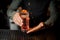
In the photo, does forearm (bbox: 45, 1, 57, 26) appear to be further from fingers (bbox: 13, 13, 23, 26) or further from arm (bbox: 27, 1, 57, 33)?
fingers (bbox: 13, 13, 23, 26)

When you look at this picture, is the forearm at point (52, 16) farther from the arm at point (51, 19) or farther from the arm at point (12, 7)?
the arm at point (12, 7)

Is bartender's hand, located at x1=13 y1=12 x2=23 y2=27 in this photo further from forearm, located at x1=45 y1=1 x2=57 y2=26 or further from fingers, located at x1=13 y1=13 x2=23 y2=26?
forearm, located at x1=45 y1=1 x2=57 y2=26

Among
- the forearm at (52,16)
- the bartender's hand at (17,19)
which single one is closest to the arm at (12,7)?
the bartender's hand at (17,19)

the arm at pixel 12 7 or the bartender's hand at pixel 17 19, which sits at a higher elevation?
the arm at pixel 12 7

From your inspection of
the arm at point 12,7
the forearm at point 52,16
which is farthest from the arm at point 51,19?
the arm at point 12,7

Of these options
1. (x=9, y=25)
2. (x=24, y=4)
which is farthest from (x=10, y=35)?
(x=24, y=4)

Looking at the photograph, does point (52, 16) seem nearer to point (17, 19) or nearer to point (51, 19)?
point (51, 19)

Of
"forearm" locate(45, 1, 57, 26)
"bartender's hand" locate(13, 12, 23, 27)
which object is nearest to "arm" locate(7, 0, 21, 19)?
Answer: "bartender's hand" locate(13, 12, 23, 27)

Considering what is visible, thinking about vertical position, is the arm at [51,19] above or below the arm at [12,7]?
below

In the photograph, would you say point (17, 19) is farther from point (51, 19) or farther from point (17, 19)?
point (51, 19)

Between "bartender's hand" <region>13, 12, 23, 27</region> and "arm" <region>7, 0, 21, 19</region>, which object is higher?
"arm" <region>7, 0, 21, 19</region>

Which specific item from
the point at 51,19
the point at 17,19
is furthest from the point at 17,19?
the point at 51,19

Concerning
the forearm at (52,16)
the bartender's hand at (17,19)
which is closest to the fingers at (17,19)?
the bartender's hand at (17,19)

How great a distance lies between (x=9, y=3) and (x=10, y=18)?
2.7 inches
